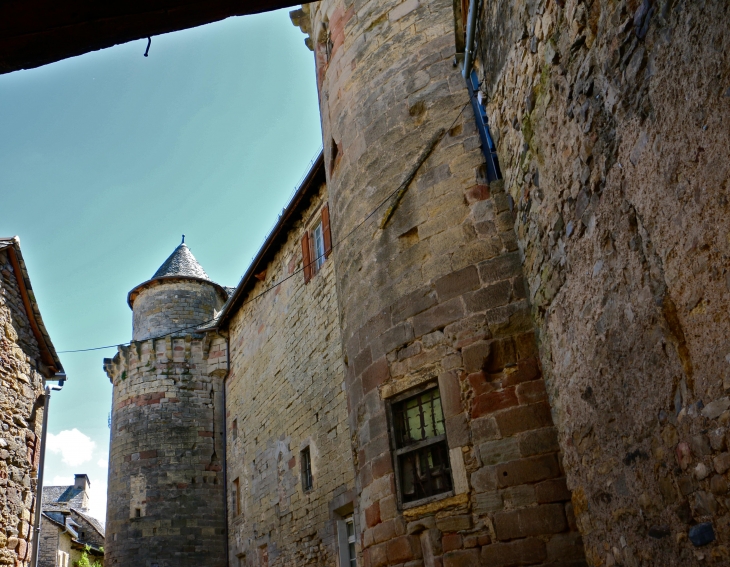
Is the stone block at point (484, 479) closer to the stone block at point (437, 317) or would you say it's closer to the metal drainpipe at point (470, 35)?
the stone block at point (437, 317)

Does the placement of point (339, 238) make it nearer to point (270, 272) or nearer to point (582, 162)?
point (582, 162)

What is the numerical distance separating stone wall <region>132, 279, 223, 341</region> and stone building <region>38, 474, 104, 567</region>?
36.2ft

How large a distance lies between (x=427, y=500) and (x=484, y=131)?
323 centimetres

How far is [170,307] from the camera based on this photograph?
1848 cm

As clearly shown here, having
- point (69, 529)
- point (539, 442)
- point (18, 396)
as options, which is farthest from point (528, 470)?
point (69, 529)

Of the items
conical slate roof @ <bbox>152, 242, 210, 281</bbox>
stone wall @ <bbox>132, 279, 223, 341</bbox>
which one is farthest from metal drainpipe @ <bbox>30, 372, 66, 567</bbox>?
conical slate roof @ <bbox>152, 242, 210, 281</bbox>

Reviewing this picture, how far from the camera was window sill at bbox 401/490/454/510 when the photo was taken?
5418 millimetres

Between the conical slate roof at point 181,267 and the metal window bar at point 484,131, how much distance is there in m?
13.9

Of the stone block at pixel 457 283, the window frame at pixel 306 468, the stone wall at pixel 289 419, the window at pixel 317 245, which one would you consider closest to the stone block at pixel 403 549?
the stone block at pixel 457 283

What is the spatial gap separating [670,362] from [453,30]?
4757 millimetres

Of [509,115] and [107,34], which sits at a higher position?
[509,115]

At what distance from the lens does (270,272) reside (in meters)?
14.5

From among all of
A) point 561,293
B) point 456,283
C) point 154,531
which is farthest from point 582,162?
point 154,531

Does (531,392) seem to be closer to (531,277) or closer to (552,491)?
(552,491)
